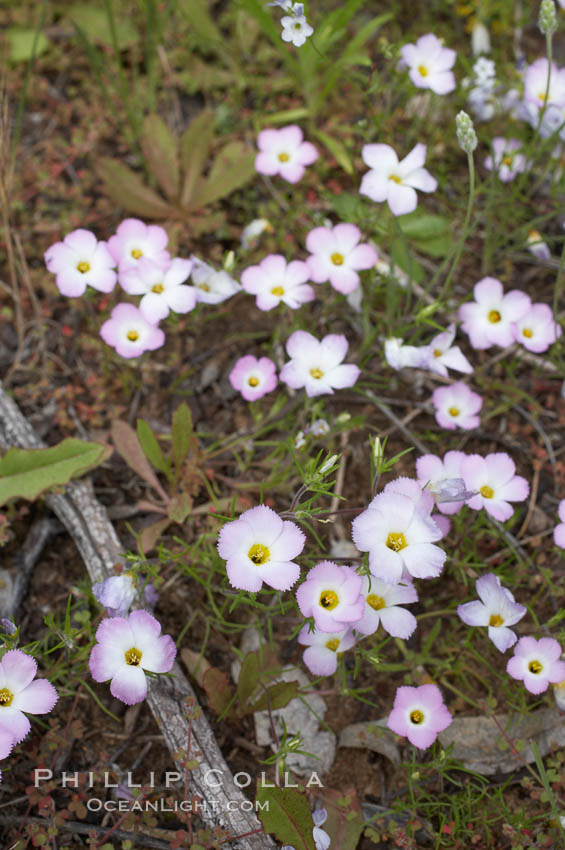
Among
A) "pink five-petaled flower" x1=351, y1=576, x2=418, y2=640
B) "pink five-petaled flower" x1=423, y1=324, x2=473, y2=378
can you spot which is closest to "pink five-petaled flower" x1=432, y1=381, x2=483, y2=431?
"pink five-petaled flower" x1=423, y1=324, x2=473, y2=378

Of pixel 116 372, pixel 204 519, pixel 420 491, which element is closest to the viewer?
pixel 420 491

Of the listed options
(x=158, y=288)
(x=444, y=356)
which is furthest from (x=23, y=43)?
(x=444, y=356)

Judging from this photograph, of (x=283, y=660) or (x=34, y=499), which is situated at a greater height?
(x=34, y=499)

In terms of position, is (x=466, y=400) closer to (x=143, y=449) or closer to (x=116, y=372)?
(x=143, y=449)

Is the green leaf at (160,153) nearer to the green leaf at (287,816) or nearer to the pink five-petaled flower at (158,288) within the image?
the pink five-petaled flower at (158,288)

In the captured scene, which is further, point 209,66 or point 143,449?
point 209,66

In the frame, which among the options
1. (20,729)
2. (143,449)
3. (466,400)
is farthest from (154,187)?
(20,729)

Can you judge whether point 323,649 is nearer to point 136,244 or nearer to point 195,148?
point 136,244
